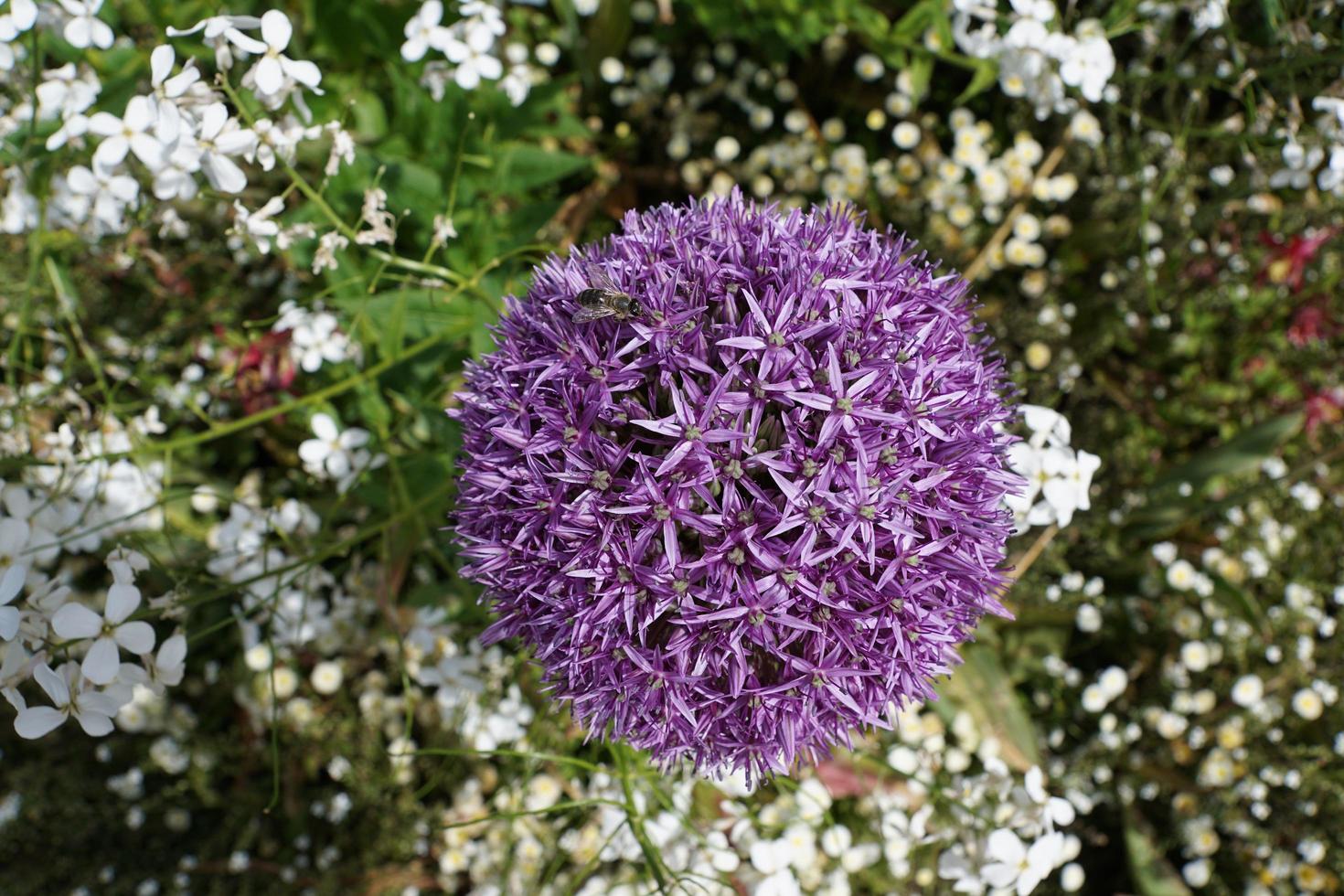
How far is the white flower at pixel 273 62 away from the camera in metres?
1.92

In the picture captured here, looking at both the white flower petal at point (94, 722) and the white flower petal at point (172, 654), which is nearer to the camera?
the white flower petal at point (94, 722)

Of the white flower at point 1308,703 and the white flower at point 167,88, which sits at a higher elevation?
the white flower at point 167,88

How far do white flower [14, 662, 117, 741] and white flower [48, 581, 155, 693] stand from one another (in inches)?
1.4

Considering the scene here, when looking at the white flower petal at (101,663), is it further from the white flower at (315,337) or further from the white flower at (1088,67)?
the white flower at (1088,67)

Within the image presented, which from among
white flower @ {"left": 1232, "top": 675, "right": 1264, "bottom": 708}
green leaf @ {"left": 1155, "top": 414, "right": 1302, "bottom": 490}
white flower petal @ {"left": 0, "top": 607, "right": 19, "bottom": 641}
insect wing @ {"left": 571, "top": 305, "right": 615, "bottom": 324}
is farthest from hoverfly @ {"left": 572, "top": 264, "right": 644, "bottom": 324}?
white flower @ {"left": 1232, "top": 675, "right": 1264, "bottom": 708}

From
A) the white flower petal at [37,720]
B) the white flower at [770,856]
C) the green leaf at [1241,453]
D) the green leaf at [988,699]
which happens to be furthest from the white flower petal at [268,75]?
the green leaf at [1241,453]

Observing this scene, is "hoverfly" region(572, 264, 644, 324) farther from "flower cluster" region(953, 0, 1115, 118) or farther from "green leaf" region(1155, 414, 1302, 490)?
"green leaf" region(1155, 414, 1302, 490)

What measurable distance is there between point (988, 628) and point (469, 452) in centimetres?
185

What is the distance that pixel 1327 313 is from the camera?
126 inches

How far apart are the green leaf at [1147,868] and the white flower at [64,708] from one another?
9.27 ft

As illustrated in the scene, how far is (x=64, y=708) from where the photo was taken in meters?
1.70

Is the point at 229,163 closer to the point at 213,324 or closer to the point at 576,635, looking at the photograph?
the point at 576,635

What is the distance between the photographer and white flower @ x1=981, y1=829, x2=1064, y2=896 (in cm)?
211

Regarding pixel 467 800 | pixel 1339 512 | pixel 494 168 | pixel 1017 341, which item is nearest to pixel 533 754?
pixel 467 800
